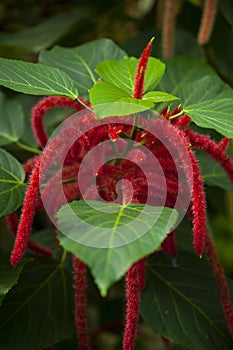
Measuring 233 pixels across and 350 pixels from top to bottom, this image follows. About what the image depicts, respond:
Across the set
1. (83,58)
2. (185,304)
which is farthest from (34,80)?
(185,304)

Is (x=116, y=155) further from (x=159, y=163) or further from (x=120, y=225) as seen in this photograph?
(x=120, y=225)

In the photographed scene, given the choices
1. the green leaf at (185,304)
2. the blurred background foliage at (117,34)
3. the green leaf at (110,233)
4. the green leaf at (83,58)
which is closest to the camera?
the green leaf at (110,233)

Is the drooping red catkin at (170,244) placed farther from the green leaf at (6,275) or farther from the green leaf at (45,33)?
the green leaf at (45,33)

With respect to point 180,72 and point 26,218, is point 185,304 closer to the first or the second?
point 26,218

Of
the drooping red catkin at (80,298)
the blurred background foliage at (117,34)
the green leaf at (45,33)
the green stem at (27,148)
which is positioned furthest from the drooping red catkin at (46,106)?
the green leaf at (45,33)

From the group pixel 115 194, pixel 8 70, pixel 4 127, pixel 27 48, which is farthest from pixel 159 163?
pixel 27 48

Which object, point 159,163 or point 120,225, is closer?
point 120,225

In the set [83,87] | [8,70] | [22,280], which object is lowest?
[22,280]
